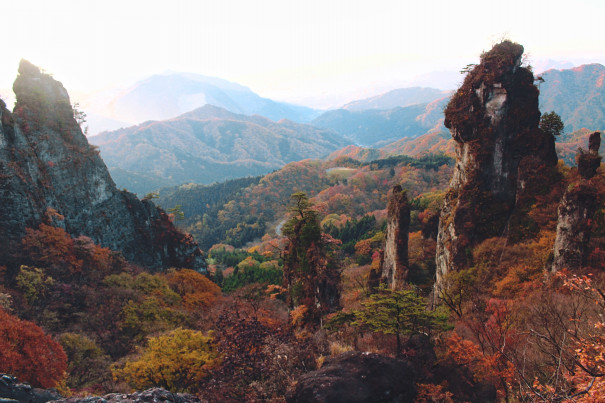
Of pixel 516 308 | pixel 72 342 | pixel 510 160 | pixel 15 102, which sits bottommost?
pixel 72 342

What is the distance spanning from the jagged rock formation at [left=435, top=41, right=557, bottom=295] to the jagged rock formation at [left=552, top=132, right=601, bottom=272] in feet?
18.0

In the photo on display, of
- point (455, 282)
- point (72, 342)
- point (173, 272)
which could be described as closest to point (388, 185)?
point (173, 272)

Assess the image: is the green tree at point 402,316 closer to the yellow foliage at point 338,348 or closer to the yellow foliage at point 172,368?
the yellow foliage at point 338,348

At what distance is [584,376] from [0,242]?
47087 millimetres

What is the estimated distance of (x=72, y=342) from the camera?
74.2ft

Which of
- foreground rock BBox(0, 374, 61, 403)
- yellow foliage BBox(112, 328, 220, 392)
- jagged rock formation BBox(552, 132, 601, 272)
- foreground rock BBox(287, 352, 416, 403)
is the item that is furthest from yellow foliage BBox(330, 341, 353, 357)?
jagged rock formation BBox(552, 132, 601, 272)

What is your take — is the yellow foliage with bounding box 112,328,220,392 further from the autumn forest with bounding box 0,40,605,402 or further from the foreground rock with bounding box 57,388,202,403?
the foreground rock with bounding box 57,388,202,403

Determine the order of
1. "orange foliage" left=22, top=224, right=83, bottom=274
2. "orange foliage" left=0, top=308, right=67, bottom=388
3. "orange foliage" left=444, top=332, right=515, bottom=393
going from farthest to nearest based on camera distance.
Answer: "orange foliage" left=22, top=224, right=83, bottom=274, "orange foliage" left=0, top=308, right=67, bottom=388, "orange foliage" left=444, top=332, right=515, bottom=393

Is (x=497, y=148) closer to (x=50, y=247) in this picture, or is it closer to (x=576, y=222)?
(x=576, y=222)

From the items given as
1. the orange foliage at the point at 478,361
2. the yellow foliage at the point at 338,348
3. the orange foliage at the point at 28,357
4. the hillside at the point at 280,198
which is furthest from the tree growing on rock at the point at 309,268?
the hillside at the point at 280,198

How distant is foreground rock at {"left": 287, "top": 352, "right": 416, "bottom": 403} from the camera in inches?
385

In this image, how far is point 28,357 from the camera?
1451 cm

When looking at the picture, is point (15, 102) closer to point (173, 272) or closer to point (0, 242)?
point (0, 242)

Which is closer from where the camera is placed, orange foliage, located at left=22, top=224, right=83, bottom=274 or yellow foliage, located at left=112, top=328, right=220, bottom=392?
yellow foliage, located at left=112, top=328, right=220, bottom=392
